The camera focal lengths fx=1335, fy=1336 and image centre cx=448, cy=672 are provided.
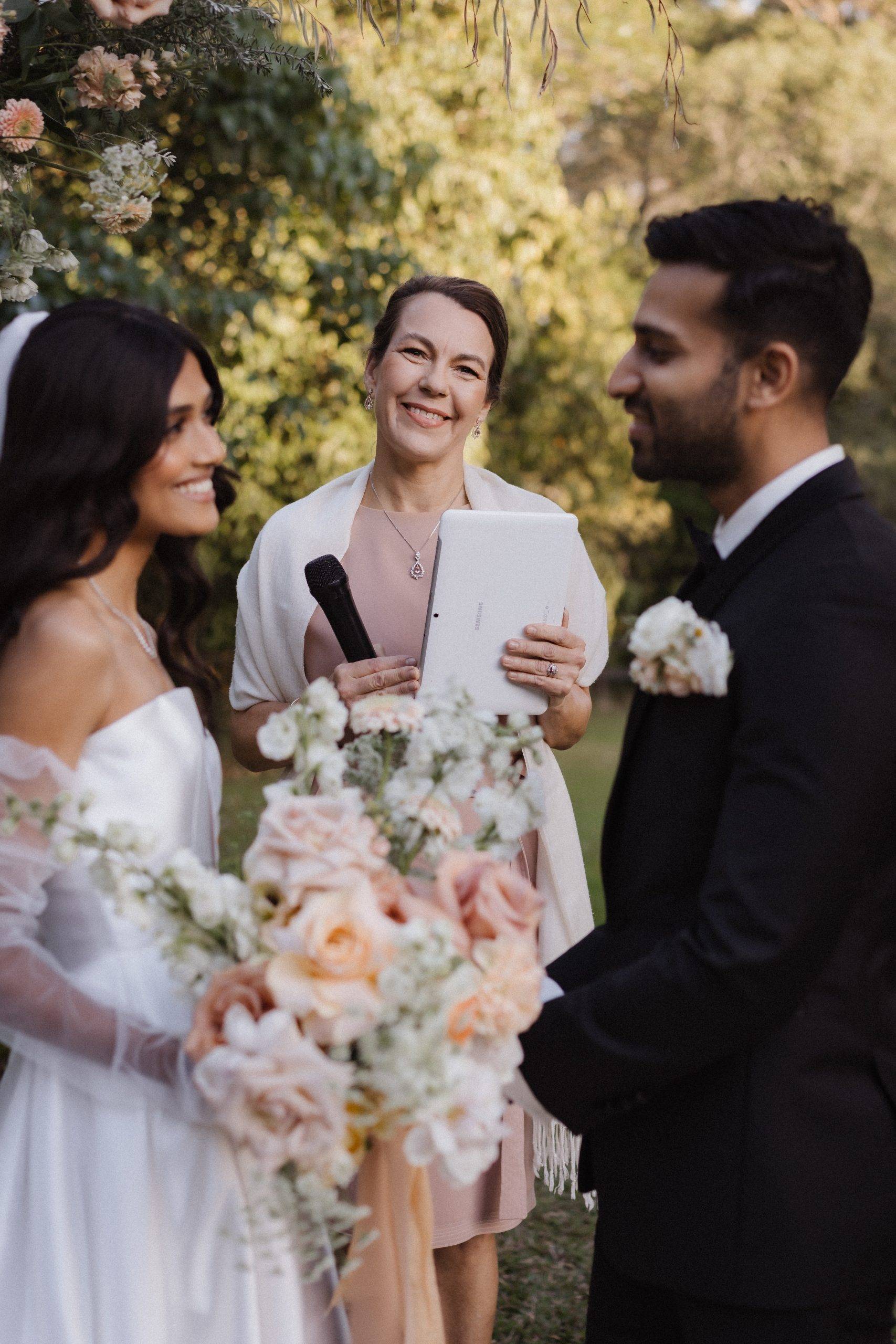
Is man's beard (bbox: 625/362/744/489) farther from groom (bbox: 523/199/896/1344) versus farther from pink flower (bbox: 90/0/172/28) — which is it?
pink flower (bbox: 90/0/172/28)

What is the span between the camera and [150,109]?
5547 mm

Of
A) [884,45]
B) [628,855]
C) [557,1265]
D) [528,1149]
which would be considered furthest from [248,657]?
[884,45]

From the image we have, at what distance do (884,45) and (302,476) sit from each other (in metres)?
16.6

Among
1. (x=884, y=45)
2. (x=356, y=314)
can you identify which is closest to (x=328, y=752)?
(x=356, y=314)

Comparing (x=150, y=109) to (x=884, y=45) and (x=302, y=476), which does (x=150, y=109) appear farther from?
(x=884, y=45)

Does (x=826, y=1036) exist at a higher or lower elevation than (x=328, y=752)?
lower

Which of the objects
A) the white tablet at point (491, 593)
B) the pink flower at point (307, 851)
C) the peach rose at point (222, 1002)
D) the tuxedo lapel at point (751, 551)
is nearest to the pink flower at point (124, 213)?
the white tablet at point (491, 593)

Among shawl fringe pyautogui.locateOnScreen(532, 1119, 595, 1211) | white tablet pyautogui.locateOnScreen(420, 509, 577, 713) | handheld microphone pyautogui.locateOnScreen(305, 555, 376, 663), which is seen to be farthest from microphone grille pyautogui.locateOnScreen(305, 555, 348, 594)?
shawl fringe pyautogui.locateOnScreen(532, 1119, 595, 1211)

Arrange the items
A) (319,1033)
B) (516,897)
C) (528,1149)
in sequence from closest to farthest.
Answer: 1. (319,1033)
2. (516,897)
3. (528,1149)

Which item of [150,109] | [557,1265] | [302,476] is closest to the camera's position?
[557,1265]

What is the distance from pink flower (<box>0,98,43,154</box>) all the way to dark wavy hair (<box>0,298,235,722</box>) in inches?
23.2

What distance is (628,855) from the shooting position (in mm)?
1888

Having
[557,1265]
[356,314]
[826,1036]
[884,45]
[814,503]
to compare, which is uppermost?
[884,45]

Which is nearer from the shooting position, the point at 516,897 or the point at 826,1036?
the point at 516,897
